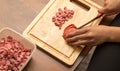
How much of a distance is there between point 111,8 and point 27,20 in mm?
344

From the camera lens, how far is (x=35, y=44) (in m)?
0.94

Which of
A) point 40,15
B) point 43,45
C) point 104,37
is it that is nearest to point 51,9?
point 40,15

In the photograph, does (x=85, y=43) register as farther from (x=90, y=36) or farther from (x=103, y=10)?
(x=103, y=10)

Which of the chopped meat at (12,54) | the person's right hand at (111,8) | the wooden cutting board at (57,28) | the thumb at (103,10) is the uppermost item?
the person's right hand at (111,8)

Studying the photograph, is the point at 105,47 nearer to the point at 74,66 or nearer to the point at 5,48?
the point at 74,66

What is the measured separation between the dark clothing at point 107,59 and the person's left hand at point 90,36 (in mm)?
38

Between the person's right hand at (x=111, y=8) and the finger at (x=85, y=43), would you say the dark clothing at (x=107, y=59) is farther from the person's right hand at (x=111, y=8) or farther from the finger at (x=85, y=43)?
the person's right hand at (x=111, y=8)

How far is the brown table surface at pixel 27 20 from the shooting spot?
95 centimetres

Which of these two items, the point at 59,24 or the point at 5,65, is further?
the point at 59,24

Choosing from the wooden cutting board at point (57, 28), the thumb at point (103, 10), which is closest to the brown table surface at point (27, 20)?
the wooden cutting board at point (57, 28)

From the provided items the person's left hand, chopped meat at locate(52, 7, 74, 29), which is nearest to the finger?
the person's left hand

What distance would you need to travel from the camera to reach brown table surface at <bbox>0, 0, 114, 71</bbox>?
0.95 meters

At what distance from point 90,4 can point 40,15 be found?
0.22m

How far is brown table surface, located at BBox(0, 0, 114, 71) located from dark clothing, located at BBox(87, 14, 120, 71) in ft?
0.38
